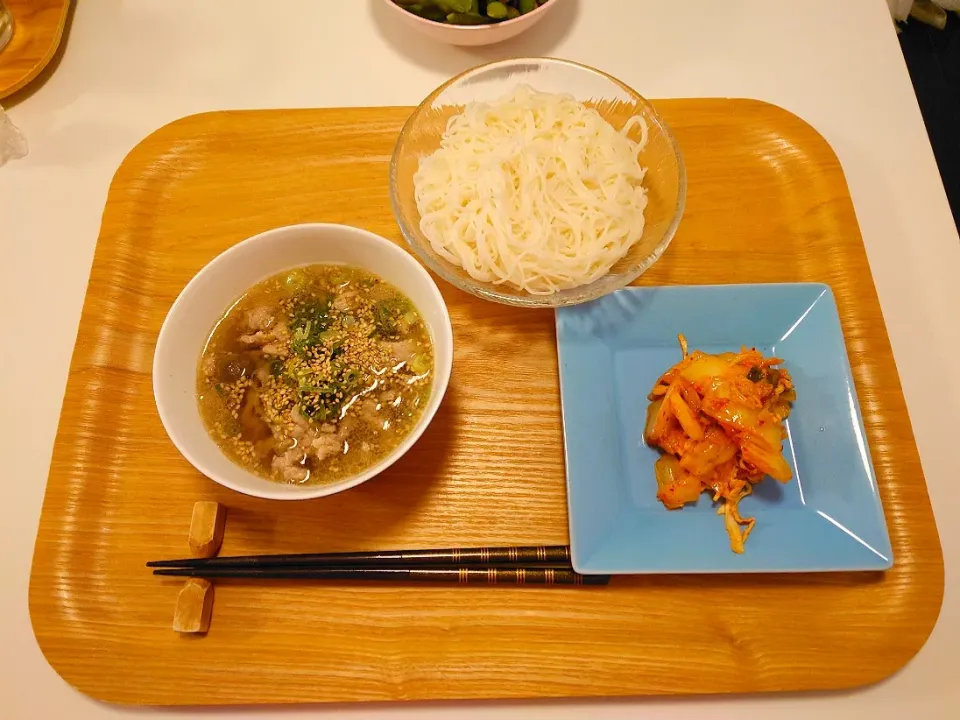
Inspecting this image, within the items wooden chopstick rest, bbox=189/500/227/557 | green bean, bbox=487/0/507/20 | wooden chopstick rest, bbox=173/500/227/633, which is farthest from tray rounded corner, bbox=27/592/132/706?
green bean, bbox=487/0/507/20

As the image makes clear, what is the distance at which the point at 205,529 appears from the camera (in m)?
1.48

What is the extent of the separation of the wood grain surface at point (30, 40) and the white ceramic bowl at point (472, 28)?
1.20 meters

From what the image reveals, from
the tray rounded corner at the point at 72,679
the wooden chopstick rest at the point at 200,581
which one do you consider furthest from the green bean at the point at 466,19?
the tray rounded corner at the point at 72,679

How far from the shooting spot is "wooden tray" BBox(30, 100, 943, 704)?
1409 mm

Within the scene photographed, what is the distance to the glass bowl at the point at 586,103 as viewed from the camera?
163 cm

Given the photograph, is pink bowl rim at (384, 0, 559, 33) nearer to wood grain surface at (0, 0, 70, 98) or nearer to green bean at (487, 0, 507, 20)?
green bean at (487, 0, 507, 20)

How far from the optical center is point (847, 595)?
4.82ft

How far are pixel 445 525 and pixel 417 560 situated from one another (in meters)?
0.12

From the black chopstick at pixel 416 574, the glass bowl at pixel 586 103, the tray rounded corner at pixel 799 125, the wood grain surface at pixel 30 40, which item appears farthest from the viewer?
the wood grain surface at pixel 30 40

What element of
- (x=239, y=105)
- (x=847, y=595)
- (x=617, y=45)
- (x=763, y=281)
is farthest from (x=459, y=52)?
(x=847, y=595)

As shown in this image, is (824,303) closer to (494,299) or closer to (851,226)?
(851,226)

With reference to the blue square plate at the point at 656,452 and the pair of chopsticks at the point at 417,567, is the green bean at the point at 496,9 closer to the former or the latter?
the blue square plate at the point at 656,452

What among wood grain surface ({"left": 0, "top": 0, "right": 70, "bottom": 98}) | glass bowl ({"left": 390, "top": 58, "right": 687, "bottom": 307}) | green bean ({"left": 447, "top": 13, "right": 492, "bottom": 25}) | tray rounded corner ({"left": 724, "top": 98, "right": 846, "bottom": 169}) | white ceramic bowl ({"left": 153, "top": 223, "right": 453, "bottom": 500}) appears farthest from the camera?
wood grain surface ({"left": 0, "top": 0, "right": 70, "bottom": 98})

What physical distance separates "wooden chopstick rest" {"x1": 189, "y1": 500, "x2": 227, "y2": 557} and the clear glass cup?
1.86 meters
